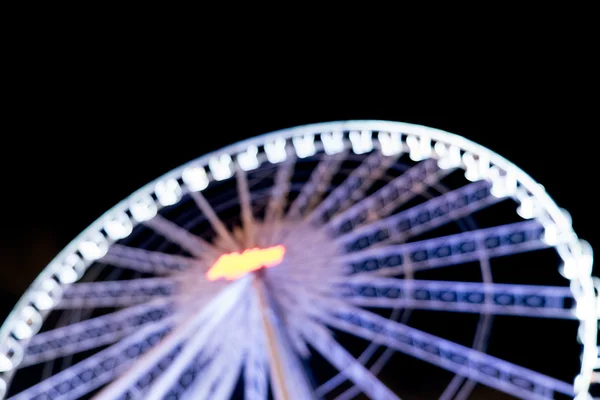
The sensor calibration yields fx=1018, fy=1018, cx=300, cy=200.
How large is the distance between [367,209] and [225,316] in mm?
1446

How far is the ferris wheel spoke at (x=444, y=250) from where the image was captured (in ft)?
23.8

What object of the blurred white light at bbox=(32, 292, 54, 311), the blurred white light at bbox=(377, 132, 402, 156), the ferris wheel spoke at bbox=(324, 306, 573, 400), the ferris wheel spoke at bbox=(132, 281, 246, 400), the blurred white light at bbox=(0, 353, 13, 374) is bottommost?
the ferris wheel spoke at bbox=(324, 306, 573, 400)

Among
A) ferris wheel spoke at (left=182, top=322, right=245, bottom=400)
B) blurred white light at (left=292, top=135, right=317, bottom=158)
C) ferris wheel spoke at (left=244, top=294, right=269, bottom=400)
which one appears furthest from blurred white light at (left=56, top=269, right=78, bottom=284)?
blurred white light at (left=292, top=135, right=317, bottom=158)

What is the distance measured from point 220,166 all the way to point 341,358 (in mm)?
2006

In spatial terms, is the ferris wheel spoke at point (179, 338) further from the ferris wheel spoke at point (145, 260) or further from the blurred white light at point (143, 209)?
the blurred white light at point (143, 209)

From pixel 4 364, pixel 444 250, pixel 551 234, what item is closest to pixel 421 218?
pixel 444 250

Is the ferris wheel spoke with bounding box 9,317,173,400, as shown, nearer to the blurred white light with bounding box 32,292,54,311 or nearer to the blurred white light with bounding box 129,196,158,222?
the blurred white light with bounding box 32,292,54,311

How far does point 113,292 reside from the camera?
7.86m

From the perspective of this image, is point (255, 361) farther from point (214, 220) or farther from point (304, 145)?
point (304, 145)

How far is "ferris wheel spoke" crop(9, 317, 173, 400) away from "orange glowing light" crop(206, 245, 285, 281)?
0.59m

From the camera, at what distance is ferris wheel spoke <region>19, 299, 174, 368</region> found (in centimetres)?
766

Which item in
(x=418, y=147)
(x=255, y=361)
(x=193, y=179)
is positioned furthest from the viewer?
(x=193, y=179)

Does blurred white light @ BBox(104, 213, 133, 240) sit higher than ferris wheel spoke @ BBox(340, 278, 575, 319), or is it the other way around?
blurred white light @ BBox(104, 213, 133, 240)

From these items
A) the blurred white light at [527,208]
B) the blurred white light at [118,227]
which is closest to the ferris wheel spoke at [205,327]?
the blurred white light at [118,227]
